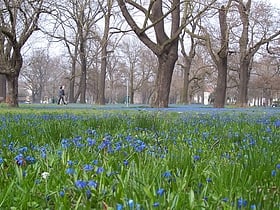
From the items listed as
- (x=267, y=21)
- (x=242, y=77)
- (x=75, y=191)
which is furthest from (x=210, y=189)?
(x=242, y=77)

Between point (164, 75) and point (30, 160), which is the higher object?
point (164, 75)

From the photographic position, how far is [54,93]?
9625cm

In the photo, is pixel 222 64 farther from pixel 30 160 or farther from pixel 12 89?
pixel 30 160

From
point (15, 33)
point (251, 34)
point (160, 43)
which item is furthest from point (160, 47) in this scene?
point (251, 34)

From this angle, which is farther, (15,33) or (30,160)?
(15,33)

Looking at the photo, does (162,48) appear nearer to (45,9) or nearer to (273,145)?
(45,9)

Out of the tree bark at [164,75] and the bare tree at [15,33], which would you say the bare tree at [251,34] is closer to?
the tree bark at [164,75]

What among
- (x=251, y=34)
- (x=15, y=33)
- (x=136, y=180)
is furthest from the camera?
(x=251, y=34)

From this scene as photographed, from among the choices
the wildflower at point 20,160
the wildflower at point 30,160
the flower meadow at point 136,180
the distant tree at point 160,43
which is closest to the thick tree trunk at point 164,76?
the distant tree at point 160,43

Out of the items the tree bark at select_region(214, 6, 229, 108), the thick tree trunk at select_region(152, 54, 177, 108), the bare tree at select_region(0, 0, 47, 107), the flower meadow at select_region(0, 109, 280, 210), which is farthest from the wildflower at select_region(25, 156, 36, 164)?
the tree bark at select_region(214, 6, 229, 108)

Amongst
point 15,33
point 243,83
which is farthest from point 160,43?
point 243,83

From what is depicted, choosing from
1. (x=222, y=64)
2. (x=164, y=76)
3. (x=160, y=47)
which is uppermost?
(x=160, y=47)

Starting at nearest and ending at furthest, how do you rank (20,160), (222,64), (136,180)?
(136,180), (20,160), (222,64)

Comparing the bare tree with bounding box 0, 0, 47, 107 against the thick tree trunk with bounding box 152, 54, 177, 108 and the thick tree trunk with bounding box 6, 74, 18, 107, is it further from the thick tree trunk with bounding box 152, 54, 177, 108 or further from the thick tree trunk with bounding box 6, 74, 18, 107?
the thick tree trunk with bounding box 152, 54, 177, 108
